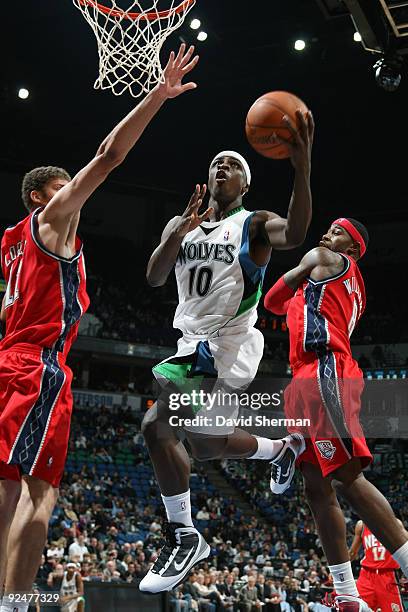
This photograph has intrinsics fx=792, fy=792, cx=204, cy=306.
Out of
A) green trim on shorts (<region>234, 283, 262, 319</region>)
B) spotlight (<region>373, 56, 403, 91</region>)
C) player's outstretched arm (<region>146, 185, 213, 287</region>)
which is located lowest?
green trim on shorts (<region>234, 283, 262, 319</region>)

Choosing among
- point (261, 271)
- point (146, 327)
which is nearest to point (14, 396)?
point (261, 271)

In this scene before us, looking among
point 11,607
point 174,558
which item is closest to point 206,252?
point 174,558

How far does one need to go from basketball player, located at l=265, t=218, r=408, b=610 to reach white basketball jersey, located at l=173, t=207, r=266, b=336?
0.51 metres

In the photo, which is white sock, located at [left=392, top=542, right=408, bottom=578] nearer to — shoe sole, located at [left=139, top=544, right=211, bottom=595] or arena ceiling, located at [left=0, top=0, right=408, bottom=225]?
shoe sole, located at [left=139, top=544, right=211, bottom=595]

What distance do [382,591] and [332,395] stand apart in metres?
2.89

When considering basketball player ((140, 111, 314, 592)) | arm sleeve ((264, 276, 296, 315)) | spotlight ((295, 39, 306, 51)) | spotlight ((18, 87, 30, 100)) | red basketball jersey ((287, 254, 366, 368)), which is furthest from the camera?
spotlight ((18, 87, 30, 100))

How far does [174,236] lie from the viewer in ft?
14.4

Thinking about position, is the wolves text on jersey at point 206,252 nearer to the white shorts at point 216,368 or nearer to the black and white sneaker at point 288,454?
the white shorts at point 216,368

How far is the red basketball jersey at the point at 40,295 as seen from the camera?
12.3 feet

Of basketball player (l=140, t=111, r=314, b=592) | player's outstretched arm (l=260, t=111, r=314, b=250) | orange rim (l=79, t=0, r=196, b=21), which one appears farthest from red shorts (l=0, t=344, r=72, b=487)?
orange rim (l=79, t=0, r=196, b=21)

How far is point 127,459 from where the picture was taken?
70.7 ft

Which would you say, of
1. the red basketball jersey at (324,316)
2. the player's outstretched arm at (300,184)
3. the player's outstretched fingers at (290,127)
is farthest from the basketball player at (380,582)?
the player's outstretched fingers at (290,127)

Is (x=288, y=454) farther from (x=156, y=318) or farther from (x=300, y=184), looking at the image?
(x=156, y=318)

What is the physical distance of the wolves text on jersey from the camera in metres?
4.55
